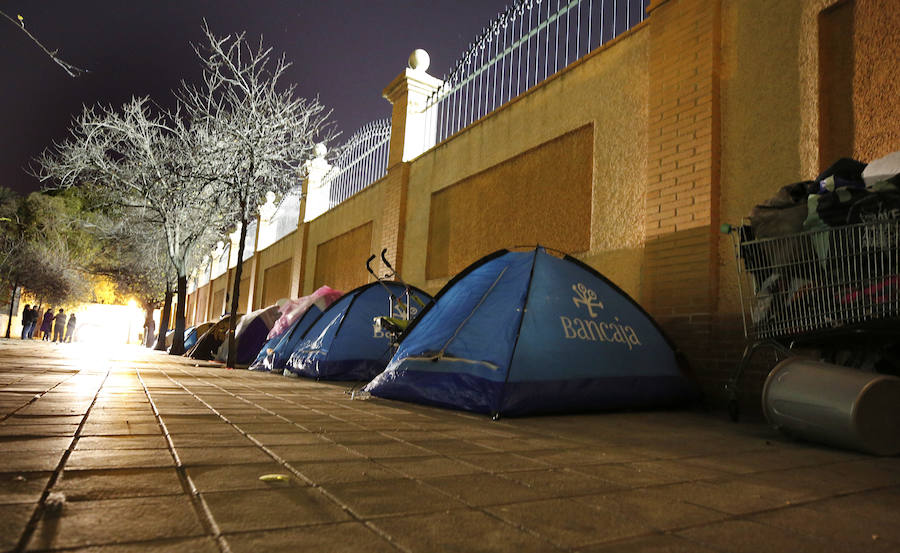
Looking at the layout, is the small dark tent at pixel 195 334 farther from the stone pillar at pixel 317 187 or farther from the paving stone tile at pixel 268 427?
the paving stone tile at pixel 268 427

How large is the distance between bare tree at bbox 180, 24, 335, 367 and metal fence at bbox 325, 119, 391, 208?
1.12m

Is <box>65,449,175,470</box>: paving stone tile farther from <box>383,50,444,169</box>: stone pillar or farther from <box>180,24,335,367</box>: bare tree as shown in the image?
<box>180,24,335,367</box>: bare tree

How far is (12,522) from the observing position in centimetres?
Result: 110

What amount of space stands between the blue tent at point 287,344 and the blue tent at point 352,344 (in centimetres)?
91

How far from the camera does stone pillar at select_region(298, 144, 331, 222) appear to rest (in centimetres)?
1375

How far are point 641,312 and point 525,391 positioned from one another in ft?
4.52

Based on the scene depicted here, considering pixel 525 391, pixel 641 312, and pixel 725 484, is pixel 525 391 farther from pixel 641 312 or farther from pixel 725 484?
pixel 725 484

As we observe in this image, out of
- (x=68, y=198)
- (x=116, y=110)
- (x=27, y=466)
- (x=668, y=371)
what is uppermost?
(x=68, y=198)

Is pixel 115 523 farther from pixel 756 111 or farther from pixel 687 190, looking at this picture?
pixel 756 111

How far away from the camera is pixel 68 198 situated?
4088cm

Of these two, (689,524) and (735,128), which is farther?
(735,128)

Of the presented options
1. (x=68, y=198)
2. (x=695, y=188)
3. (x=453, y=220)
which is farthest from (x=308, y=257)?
(x=68, y=198)

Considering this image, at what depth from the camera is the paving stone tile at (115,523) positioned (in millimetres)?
1035

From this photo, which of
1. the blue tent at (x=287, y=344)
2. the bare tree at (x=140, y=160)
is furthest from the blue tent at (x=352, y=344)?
the bare tree at (x=140, y=160)
